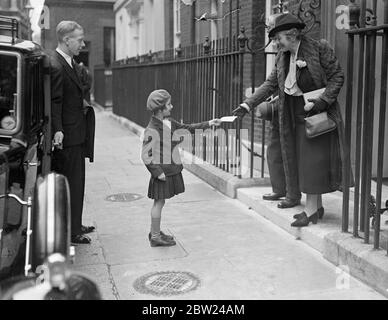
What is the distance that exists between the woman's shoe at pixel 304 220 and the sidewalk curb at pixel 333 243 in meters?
0.05

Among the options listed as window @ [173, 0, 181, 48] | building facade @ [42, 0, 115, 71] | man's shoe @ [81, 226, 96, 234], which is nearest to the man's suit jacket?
man's shoe @ [81, 226, 96, 234]

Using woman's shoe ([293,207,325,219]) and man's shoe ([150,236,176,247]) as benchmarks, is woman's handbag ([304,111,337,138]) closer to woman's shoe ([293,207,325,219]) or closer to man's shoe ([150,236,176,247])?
woman's shoe ([293,207,325,219])

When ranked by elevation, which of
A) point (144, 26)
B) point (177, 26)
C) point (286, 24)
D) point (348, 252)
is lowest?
point (348, 252)

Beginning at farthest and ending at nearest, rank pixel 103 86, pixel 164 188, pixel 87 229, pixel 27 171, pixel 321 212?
1. pixel 103 86
2. pixel 87 229
3. pixel 321 212
4. pixel 164 188
5. pixel 27 171

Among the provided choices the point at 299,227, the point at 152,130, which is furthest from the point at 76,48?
the point at 299,227

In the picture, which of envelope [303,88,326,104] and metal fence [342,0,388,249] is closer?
metal fence [342,0,388,249]

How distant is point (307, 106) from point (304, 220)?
1047 mm

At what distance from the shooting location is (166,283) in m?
3.94

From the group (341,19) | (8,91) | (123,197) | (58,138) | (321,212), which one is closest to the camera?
(8,91)

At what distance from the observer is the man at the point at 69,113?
4461mm

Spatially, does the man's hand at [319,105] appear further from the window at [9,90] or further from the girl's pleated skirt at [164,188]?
the window at [9,90]

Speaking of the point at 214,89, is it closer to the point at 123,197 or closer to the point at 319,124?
the point at 123,197

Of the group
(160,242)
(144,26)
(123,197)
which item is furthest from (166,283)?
(144,26)

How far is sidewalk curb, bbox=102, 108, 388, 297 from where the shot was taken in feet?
12.0
